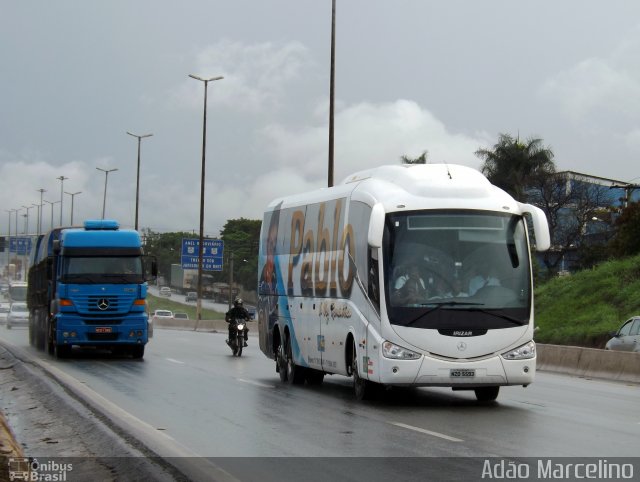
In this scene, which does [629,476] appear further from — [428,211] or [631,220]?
[631,220]

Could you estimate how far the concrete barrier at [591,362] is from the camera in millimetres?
25891

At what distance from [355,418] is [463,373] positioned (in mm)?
1945

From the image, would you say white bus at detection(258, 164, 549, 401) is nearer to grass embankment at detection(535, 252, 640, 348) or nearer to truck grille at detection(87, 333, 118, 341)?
truck grille at detection(87, 333, 118, 341)

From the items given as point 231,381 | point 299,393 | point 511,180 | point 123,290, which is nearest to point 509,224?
point 299,393

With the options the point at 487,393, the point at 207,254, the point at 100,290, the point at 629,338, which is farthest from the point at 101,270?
the point at 207,254

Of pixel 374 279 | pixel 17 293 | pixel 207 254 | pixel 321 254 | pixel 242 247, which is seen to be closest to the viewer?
pixel 374 279

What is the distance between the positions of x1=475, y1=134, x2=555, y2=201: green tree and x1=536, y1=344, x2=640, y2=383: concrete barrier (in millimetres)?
46462

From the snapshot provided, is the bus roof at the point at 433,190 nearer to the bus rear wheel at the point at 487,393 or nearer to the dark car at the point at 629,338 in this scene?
the bus rear wheel at the point at 487,393

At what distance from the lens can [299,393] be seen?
2070 cm

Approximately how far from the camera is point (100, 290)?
3130 centimetres

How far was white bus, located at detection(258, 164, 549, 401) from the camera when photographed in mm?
17094

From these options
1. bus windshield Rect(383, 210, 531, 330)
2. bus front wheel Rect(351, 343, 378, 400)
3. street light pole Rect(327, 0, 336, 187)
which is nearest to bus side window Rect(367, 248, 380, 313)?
bus windshield Rect(383, 210, 531, 330)

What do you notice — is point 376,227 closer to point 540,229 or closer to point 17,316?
point 540,229

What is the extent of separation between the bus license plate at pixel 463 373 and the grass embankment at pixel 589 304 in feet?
85.5
